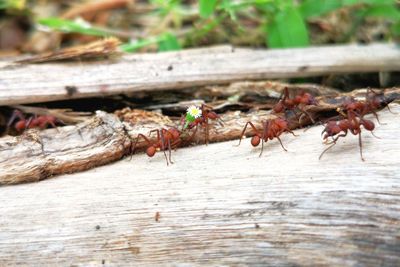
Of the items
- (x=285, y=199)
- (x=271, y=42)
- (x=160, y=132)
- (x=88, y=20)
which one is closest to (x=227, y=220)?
(x=285, y=199)

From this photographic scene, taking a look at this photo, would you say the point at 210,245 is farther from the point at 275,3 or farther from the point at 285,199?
the point at 275,3

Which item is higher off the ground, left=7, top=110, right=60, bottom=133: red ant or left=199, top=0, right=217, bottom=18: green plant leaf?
left=199, top=0, right=217, bottom=18: green plant leaf

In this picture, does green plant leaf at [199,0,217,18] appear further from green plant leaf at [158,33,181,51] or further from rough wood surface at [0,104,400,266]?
rough wood surface at [0,104,400,266]

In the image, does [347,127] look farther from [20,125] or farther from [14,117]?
[14,117]

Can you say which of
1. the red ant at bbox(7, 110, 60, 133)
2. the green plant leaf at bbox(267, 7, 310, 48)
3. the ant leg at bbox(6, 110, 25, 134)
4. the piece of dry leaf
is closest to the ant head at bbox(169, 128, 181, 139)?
the red ant at bbox(7, 110, 60, 133)

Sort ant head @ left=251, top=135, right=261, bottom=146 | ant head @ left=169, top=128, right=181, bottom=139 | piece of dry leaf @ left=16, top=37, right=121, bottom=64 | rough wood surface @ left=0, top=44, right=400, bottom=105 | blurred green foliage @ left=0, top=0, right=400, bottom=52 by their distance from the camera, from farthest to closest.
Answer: blurred green foliage @ left=0, top=0, right=400, bottom=52
piece of dry leaf @ left=16, top=37, right=121, bottom=64
rough wood surface @ left=0, top=44, right=400, bottom=105
ant head @ left=169, top=128, right=181, bottom=139
ant head @ left=251, top=135, right=261, bottom=146

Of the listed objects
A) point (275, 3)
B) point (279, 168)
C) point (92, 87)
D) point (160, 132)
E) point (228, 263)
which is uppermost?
point (275, 3)

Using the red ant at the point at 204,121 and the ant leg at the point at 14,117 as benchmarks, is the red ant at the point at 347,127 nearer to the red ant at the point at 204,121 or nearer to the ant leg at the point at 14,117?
the red ant at the point at 204,121
